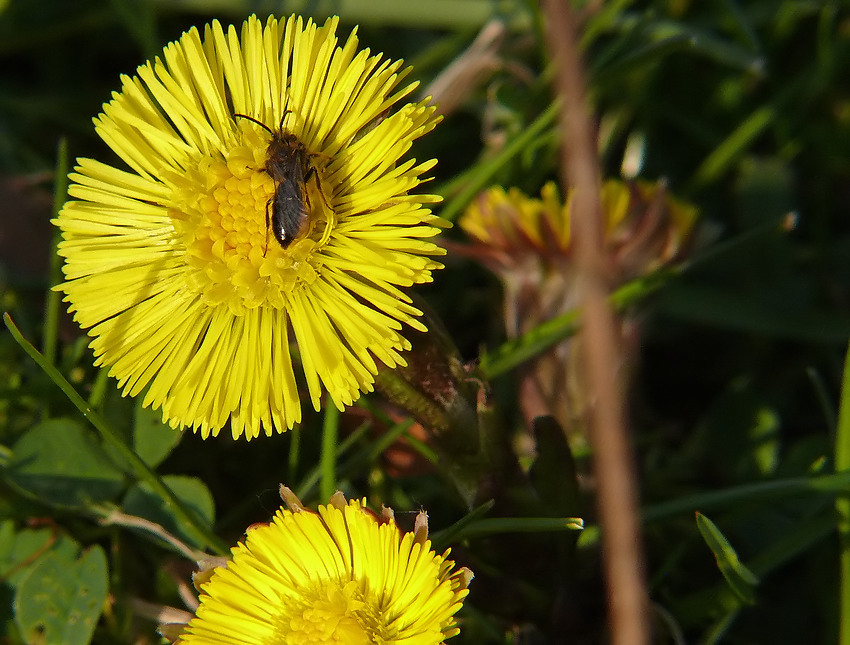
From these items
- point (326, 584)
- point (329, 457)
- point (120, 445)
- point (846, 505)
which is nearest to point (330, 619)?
point (326, 584)

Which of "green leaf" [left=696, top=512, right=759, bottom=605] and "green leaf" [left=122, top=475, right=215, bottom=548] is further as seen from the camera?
"green leaf" [left=122, top=475, right=215, bottom=548]

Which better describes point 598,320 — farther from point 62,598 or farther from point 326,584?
point 62,598

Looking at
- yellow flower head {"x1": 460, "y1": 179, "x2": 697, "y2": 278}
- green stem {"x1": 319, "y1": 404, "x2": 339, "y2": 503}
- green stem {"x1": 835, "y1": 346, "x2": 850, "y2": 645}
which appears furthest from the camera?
yellow flower head {"x1": 460, "y1": 179, "x2": 697, "y2": 278}

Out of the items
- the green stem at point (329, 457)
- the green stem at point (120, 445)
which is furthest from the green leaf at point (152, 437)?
the green stem at point (329, 457)

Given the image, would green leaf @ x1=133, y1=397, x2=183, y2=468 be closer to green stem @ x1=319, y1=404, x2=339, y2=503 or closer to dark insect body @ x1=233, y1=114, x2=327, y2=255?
green stem @ x1=319, y1=404, x2=339, y2=503

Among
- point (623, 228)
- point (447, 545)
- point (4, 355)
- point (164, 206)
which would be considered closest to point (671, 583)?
point (447, 545)

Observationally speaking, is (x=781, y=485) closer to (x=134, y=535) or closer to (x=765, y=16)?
(x=134, y=535)

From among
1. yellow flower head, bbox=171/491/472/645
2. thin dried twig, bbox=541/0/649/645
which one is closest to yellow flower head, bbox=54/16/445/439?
yellow flower head, bbox=171/491/472/645
